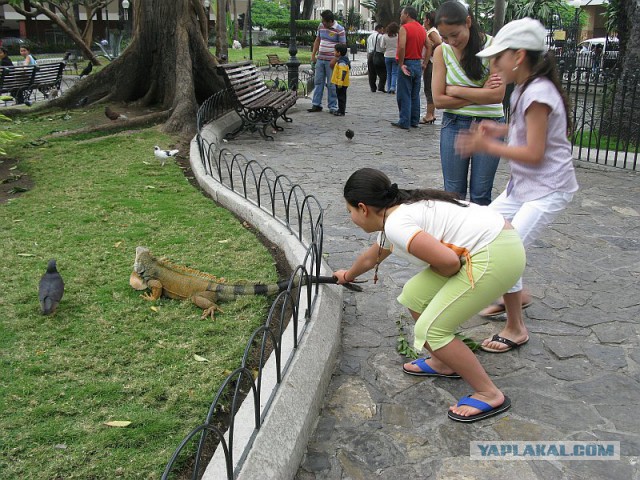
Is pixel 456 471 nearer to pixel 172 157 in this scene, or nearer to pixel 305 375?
pixel 305 375

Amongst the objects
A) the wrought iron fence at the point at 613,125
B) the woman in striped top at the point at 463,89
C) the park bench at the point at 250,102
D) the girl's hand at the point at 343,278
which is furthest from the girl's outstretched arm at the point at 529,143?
the park bench at the point at 250,102

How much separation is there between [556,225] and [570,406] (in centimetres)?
322

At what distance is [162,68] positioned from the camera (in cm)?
1194

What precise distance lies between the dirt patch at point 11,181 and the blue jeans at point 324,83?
612cm

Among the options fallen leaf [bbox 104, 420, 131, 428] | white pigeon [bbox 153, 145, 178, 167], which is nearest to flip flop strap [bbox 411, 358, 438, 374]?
fallen leaf [bbox 104, 420, 131, 428]

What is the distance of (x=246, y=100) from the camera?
10.8 metres

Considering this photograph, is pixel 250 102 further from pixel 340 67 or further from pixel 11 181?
pixel 11 181

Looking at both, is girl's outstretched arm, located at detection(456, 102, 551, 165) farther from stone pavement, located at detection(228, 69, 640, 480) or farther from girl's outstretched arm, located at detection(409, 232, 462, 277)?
stone pavement, located at detection(228, 69, 640, 480)

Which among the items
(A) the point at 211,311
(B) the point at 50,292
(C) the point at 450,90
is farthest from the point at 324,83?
(B) the point at 50,292

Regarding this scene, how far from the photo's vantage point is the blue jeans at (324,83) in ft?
41.6

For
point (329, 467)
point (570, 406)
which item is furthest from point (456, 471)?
point (570, 406)

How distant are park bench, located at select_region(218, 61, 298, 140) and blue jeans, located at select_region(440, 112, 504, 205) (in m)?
6.11

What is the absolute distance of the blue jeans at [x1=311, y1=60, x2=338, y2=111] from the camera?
41.6 ft

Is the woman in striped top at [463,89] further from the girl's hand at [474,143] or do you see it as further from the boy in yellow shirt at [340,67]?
the boy in yellow shirt at [340,67]
